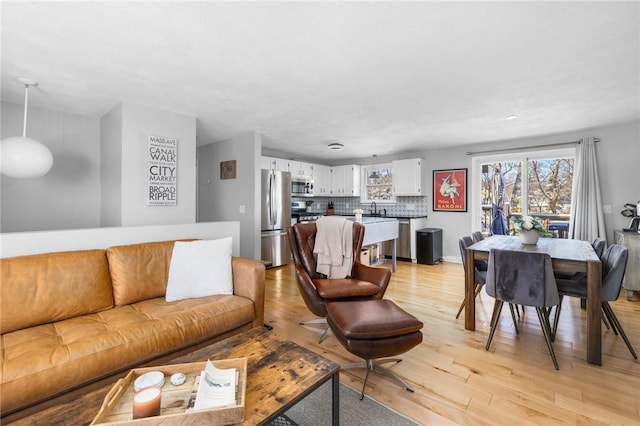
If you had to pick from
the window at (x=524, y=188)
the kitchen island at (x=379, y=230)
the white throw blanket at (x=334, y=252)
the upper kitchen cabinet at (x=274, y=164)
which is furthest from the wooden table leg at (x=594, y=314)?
the upper kitchen cabinet at (x=274, y=164)

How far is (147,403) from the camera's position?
39.4 inches

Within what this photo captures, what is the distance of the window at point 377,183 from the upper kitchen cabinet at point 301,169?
1.32m

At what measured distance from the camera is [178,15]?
168 centimetres

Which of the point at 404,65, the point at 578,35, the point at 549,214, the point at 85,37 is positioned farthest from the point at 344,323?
the point at 549,214

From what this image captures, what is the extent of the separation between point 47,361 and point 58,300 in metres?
0.62

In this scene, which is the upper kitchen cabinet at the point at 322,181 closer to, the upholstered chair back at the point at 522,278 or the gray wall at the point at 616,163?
the gray wall at the point at 616,163

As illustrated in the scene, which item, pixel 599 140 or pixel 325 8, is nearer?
pixel 325 8

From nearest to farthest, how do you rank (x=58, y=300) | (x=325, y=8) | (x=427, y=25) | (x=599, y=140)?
(x=325, y=8), (x=427, y=25), (x=58, y=300), (x=599, y=140)

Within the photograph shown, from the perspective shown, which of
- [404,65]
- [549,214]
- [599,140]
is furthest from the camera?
[549,214]

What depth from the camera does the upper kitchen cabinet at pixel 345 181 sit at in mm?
6801

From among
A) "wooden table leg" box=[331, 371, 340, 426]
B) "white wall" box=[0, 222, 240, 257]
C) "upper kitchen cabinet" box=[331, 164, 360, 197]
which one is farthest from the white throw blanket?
Answer: "upper kitchen cabinet" box=[331, 164, 360, 197]

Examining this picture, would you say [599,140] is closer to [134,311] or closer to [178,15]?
[178,15]

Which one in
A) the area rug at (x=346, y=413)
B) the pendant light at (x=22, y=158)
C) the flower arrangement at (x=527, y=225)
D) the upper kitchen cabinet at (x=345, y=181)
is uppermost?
the upper kitchen cabinet at (x=345, y=181)

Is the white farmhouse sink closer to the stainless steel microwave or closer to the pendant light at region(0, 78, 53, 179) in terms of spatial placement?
the stainless steel microwave
